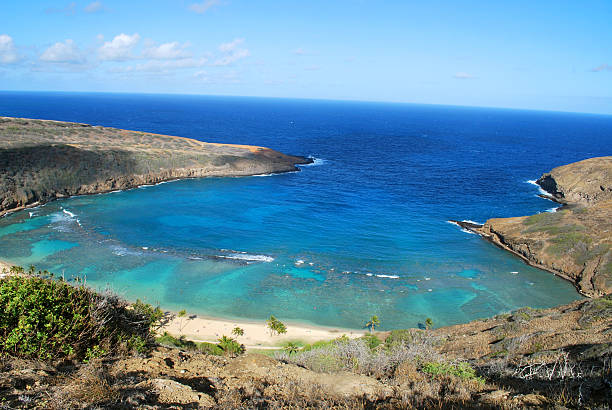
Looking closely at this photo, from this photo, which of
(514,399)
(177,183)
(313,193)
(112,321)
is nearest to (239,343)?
(112,321)

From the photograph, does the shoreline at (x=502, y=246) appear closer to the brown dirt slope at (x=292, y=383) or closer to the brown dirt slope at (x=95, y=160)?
the brown dirt slope at (x=292, y=383)

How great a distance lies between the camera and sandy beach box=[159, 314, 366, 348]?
28359 mm

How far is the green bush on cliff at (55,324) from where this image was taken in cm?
939

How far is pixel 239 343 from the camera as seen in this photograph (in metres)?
27.7

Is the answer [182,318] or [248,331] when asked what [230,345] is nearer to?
[248,331]

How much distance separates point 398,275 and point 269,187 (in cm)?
4038

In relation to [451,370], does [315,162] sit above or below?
above

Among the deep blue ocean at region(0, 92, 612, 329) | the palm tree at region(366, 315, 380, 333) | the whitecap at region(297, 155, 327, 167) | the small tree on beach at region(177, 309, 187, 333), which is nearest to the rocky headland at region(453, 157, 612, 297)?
the deep blue ocean at region(0, 92, 612, 329)

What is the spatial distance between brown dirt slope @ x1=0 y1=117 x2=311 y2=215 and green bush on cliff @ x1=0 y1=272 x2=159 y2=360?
180 ft

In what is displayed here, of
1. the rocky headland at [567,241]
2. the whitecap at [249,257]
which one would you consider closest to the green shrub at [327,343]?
the whitecap at [249,257]

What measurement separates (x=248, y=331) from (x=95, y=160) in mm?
56154

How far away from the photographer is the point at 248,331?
29797 millimetres

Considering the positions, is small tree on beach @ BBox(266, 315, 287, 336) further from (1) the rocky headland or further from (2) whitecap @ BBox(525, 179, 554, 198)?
(2) whitecap @ BBox(525, 179, 554, 198)

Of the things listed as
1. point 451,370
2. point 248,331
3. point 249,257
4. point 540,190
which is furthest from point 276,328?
point 540,190
